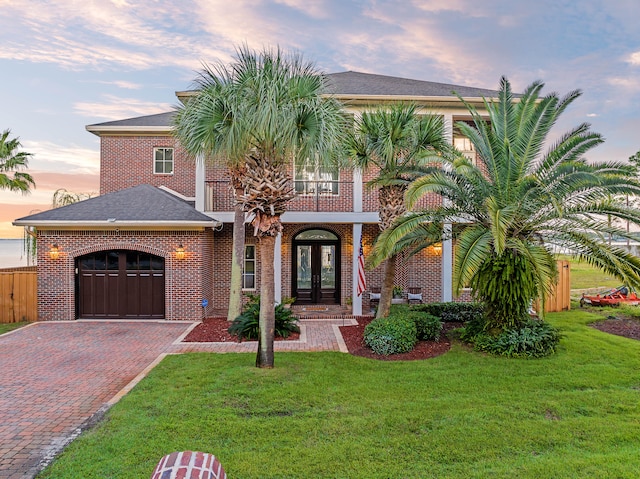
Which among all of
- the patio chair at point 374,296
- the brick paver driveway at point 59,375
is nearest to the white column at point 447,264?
the patio chair at point 374,296

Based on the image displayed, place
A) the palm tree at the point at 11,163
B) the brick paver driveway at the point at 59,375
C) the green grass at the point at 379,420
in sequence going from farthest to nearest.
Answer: the palm tree at the point at 11,163 < the brick paver driveway at the point at 59,375 < the green grass at the point at 379,420

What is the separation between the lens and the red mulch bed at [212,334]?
952cm

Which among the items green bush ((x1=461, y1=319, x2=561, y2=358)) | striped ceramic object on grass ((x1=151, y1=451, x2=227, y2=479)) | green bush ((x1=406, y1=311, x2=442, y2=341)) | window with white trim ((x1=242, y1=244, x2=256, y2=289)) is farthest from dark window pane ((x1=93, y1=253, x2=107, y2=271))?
green bush ((x1=461, y1=319, x2=561, y2=358))

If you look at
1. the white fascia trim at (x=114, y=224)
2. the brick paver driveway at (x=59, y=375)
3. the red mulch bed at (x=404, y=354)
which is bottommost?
the brick paver driveway at (x=59, y=375)

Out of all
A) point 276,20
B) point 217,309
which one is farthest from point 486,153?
point 217,309

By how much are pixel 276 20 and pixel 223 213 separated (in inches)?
292

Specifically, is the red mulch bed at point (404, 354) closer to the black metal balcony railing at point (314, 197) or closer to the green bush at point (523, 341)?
the green bush at point (523, 341)

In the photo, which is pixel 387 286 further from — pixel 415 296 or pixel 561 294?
pixel 561 294

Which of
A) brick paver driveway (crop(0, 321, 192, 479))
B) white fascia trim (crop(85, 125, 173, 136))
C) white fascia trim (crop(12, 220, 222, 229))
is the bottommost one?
brick paver driveway (crop(0, 321, 192, 479))

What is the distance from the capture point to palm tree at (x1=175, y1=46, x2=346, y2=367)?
6.05 m

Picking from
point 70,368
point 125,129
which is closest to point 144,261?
point 70,368

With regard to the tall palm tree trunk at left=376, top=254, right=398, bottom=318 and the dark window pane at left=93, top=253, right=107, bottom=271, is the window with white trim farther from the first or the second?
the tall palm tree trunk at left=376, top=254, right=398, bottom=318

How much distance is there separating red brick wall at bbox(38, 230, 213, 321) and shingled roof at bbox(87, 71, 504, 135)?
414cm

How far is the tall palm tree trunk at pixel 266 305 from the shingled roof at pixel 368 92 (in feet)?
24.8
